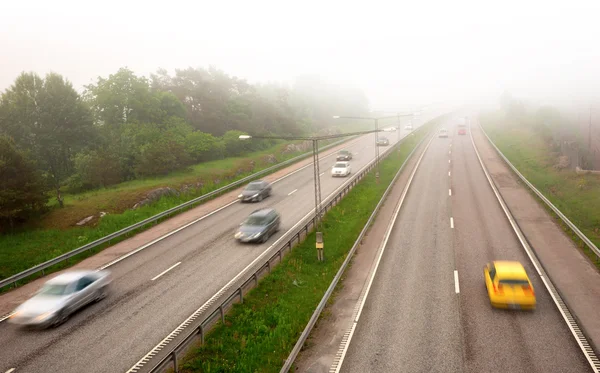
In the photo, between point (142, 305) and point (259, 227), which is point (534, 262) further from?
point (142, 305)

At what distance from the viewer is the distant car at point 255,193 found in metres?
34.9

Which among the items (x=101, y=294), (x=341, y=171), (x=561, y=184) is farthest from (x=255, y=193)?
(x=561, y=184)

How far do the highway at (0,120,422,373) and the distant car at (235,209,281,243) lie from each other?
532mm

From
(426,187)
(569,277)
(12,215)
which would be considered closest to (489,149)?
(426,187)

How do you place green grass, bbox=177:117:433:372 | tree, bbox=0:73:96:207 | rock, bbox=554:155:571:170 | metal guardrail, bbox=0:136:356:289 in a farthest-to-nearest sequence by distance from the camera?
tree, bbox=0:73:96:207 < rock, bbox=554:155:571:170 < metal guardrail, bbox=0:136:356:289 < green grass, bbox=177:117:433:372

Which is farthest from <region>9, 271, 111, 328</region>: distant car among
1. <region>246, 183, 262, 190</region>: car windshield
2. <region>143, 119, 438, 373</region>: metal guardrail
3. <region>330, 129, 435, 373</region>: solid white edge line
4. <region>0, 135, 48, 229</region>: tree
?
<region>246, 183, 262, 190</region>: car windshield

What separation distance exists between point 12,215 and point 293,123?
55790 millimetres

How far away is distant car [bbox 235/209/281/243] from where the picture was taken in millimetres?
24641

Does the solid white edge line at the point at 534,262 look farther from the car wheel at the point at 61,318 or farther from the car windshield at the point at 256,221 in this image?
the car wheel at the point at 61,318

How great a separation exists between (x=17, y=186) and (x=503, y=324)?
29961mm

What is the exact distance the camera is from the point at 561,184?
3612 cm

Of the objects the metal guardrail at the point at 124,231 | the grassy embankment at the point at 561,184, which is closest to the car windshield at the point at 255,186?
the metal guardrail at the point at 124,231

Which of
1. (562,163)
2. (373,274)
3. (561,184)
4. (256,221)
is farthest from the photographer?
(562,163)

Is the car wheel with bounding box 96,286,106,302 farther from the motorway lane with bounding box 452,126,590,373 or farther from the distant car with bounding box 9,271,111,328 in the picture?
the motorway lane with bounding box 452,126,590,373
